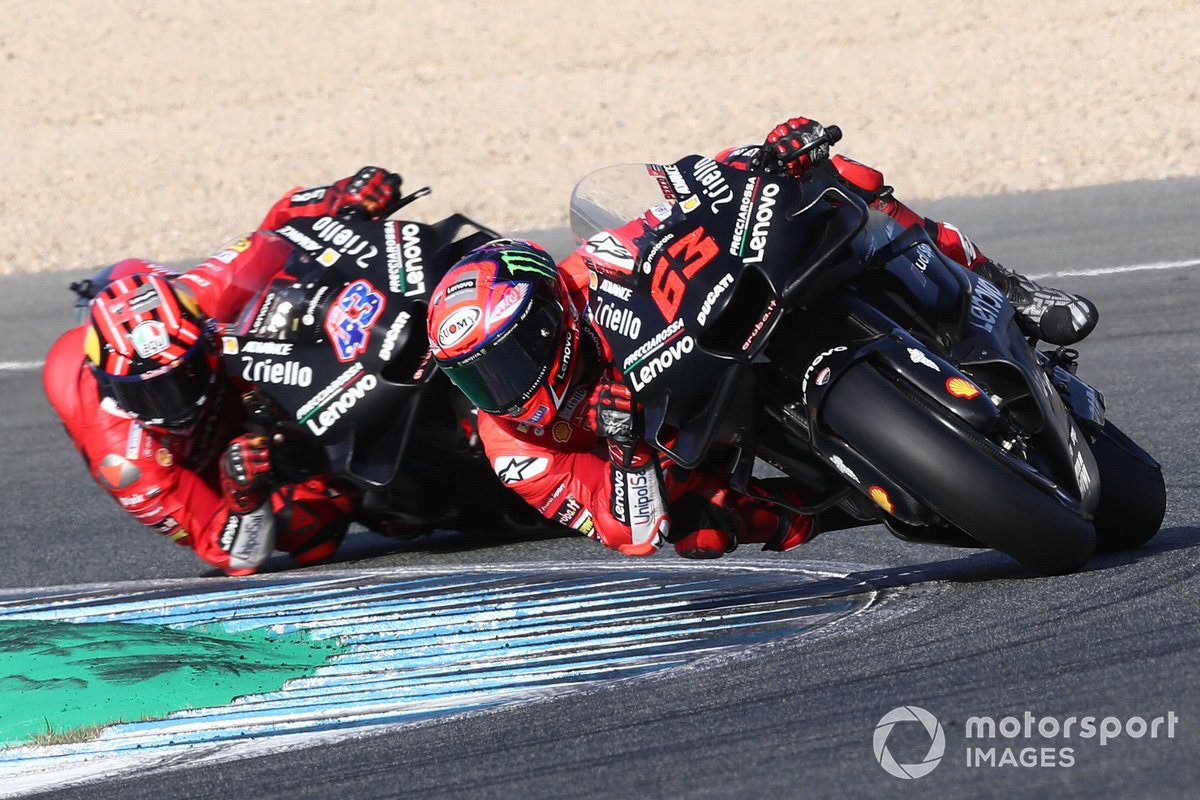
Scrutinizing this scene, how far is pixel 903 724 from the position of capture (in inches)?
128

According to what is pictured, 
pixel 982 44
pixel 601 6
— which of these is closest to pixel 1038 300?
pixel 982 44

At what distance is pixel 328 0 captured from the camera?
1761 centimetres

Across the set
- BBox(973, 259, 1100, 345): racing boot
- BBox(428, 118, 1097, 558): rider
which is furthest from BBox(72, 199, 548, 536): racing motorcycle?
BBox(973, 259, 1100, 345): racing boot

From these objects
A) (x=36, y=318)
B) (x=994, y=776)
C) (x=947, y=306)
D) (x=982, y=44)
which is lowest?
(x=36, y=318)

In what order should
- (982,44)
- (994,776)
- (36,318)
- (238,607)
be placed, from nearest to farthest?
1. (994,776)
2. (238,607)
3. (36,318)
4. (982,44)

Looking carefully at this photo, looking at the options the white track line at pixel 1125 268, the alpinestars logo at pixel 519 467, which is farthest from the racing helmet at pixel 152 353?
the white track line at pixel 1125 268

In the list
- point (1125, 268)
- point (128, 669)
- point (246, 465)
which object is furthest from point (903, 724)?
point (1125, 268)

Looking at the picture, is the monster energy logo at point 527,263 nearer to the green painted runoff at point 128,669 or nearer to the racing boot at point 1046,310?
Result: the green painted runoff at point 128,669

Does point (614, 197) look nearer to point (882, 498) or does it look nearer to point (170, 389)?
point (882, 498)

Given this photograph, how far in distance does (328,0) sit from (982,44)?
23.9ft

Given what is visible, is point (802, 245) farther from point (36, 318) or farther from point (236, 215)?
point (236, 215)

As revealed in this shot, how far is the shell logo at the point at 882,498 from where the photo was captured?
12.3 feet

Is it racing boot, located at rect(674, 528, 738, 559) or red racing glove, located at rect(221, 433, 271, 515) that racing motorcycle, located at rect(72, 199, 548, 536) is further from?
racing boot, located at rect(674, 528, 738, 559)

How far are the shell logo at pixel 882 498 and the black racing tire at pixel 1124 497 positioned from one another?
0.91 metres
